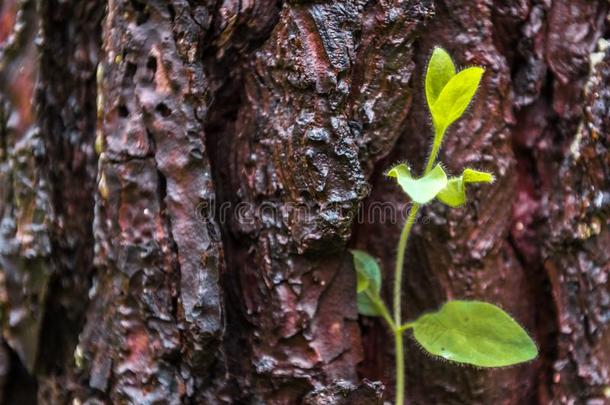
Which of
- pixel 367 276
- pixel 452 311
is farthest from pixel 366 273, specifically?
pixel 452 311

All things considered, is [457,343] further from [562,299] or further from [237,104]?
[237,104]

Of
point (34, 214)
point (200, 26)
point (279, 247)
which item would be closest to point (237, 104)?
point (200, 26)

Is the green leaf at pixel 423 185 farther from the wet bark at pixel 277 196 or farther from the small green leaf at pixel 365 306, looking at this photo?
the small green leaf at pixel 365 306

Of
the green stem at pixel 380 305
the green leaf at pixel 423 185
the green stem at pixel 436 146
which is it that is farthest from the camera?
the green stem at pixel 380 305

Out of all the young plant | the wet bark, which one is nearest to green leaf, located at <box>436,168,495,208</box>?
the young plant

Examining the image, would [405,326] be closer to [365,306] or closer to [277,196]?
[365,306]

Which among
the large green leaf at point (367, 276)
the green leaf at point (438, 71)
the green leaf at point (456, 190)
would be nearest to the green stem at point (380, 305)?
the large green leaf at point (367, 276)
